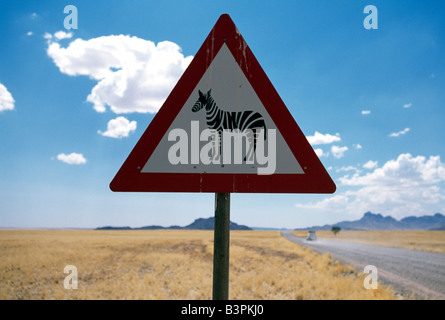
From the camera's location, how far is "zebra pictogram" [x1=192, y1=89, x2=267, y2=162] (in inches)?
67.5

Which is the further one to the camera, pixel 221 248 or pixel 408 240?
pixel 408 240

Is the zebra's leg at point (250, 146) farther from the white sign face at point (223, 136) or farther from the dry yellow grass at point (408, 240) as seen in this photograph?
the dry yellow grass at point (408, 240)

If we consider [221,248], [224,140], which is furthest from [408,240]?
[224,140]

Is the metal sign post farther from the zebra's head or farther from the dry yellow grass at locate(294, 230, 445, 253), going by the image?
the dry yellow grass at locate(294, 230, 445, 253)

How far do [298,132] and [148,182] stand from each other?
3.21ft

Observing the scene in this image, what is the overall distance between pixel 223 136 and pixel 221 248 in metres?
0.66

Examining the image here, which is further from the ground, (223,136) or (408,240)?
(223,136)

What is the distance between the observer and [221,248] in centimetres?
168

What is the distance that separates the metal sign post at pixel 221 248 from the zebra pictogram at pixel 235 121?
1.00 feet

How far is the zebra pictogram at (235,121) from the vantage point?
5.63 ft

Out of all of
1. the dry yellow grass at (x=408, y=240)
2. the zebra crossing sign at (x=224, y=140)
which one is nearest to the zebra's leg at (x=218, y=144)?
the zebra crossing sign at (x=224, y=140)

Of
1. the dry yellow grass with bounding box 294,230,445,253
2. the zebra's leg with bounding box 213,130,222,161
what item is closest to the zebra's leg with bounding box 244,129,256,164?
the zebra's leg with bounding box 213,130,222,161

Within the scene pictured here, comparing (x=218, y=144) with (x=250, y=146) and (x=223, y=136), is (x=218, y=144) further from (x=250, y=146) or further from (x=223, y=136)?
(x=250, y=146)
